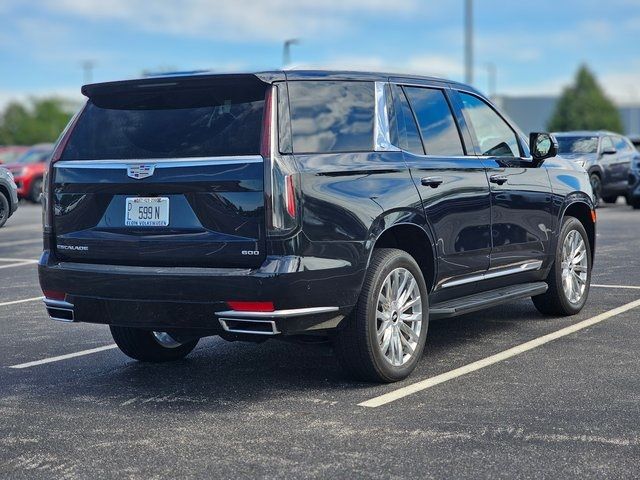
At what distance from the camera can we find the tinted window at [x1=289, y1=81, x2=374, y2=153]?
6.14m

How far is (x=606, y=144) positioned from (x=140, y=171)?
2084cm

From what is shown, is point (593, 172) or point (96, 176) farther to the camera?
point (593, 172)

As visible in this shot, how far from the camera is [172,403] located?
6.09 meters

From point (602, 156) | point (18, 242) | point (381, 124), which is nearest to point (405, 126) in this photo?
point (381, 124)

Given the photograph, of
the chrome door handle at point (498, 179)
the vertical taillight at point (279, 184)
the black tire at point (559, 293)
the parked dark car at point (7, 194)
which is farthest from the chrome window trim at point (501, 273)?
the parked dark car at point (7, 194)

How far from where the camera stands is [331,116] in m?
6.35

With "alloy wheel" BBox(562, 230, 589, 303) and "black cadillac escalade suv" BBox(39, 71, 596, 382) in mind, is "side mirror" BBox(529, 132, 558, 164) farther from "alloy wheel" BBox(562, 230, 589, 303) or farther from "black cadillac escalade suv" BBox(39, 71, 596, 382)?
"black cadillac escalade suv" BBox(39, 71, 596, 382)

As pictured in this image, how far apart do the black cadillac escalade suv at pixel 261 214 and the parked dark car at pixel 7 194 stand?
415 inches

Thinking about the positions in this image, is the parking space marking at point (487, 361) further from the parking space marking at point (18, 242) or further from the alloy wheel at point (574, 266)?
the parking space marking at point (18, 242)

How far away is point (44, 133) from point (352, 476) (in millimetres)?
124970

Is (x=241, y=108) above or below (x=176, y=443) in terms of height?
above

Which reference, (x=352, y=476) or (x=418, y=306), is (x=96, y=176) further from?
(x=352, y=476)

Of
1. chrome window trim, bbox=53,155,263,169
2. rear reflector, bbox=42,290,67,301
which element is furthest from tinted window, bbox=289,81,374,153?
rear reflector, bbox=42,290,67,301

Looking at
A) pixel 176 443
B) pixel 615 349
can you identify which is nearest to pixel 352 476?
pixel 176 443
